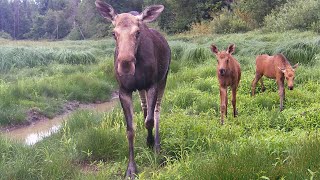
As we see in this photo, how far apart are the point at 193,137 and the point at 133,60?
182 centimetres

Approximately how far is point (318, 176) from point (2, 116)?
8.06m

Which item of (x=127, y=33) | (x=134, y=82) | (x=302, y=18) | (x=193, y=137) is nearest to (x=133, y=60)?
(x=127, y=33)

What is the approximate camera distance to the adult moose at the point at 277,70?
836 centimetres

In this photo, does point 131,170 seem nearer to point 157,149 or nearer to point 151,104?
point 157,149

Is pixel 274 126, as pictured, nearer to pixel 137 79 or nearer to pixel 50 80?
pixel 137 79

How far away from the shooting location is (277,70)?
890 cm

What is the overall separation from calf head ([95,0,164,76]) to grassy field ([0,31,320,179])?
1281 millimetres

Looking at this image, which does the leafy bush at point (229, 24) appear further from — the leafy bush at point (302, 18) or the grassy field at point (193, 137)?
the grassy field at point (193, 137)

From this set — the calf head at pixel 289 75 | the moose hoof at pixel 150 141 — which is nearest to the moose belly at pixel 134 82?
the moose hoof at pixel 150 141

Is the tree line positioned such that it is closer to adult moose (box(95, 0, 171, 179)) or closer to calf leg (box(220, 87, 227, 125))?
calf leg (box(220, 87, 227, 125))

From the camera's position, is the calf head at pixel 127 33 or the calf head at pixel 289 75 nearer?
the calf head at pixel 127 33

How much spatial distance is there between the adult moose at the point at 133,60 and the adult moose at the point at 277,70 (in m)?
3.56

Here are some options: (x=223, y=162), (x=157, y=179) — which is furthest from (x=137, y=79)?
(x=223, y=162)

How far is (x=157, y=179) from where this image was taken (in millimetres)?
4590
